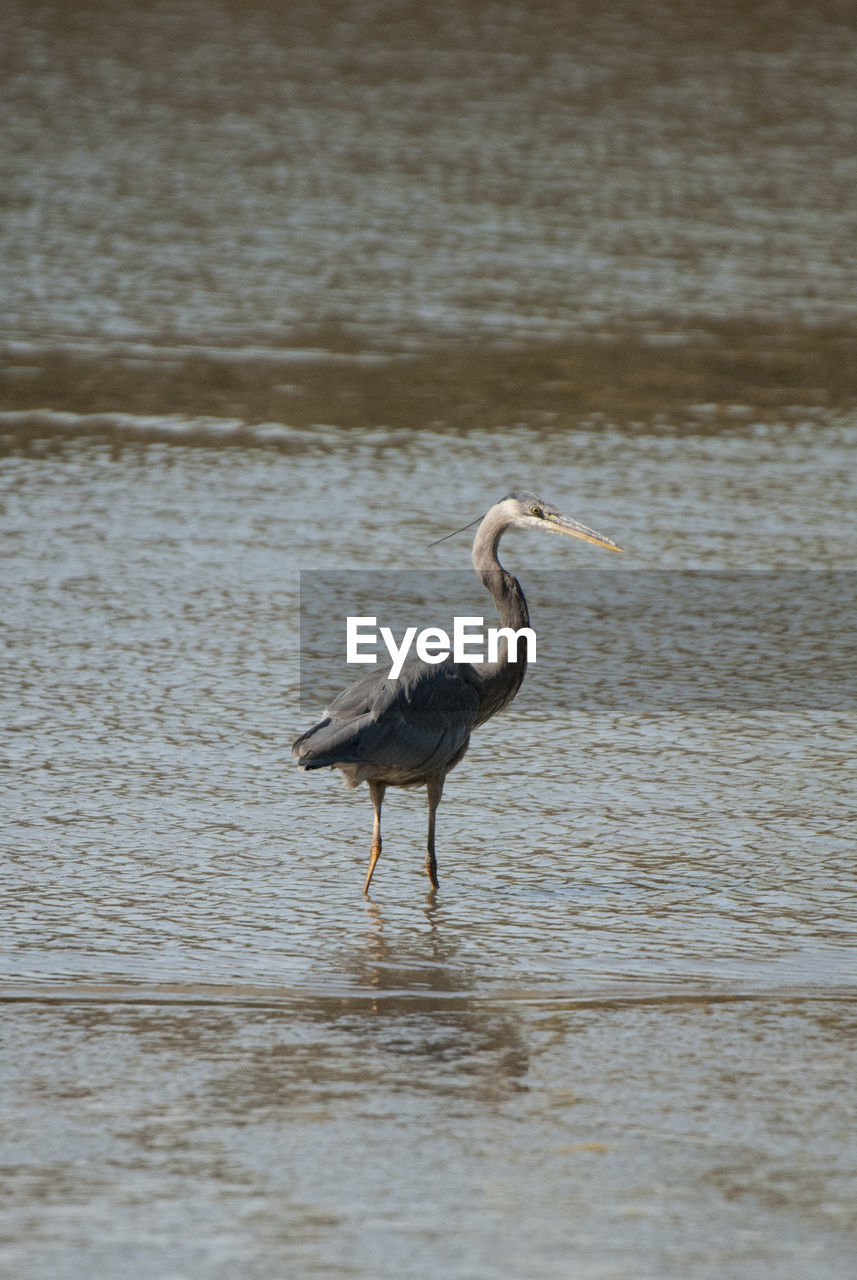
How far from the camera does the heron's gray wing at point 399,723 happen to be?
20.1ft

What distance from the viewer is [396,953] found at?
5691mm

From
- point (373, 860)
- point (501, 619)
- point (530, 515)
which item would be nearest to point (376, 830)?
point (373, 860)

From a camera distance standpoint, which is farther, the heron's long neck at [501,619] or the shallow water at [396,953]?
the heron's long neck at [501,619]

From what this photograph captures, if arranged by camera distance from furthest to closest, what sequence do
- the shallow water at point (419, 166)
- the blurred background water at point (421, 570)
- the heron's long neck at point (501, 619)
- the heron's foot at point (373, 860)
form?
the shallow water at point (419, 166), the heron's long neck at point (501, 619), the heron's foot at point (373, 860), the blurred background water at point (421, 570)

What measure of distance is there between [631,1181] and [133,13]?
17.8 m

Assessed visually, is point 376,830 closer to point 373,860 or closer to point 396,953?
point 373,860

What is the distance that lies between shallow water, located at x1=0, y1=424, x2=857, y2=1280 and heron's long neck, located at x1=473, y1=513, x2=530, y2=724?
474 millimetres

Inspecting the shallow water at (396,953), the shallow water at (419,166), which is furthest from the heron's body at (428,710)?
the shallow water at (419,166)

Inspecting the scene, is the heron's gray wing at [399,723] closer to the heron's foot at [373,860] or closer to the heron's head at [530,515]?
the heron's foot at [373,860]

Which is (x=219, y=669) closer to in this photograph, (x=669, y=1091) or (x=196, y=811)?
(x=196, y=811)

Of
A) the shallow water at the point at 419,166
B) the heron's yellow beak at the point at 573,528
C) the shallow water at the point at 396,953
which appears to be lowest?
the shallow water at the point at 396,953

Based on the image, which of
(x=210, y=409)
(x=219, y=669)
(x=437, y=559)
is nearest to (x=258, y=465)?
(x=210, y=409)

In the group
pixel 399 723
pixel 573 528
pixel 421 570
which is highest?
pixel 573 528

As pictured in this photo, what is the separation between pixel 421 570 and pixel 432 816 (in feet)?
10.7
